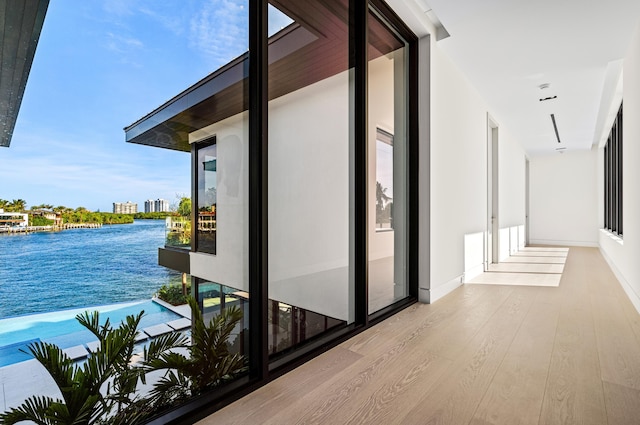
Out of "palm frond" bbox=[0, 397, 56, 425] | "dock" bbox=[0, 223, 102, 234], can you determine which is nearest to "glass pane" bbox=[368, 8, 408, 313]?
"dock" bbox=[0, 223, 102, 234]

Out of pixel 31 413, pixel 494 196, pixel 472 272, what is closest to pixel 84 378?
pixel 31 413

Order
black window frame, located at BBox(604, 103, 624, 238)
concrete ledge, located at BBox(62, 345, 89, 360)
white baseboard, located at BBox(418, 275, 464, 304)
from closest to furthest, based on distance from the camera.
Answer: concrete ledge, located at BBox(62, 345, 89, 360) → white baseboard, located at BBox(418, 275, 464, 304) → black window frame, located at BBox(604, 103, 624, 238)

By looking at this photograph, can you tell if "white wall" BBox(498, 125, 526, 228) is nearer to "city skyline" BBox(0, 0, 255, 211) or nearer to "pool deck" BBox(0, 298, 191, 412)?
"city skyline" BBox(0, 0, 255, 211)

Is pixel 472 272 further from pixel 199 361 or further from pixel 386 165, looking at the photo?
pixel 199 361

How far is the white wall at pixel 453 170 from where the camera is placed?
3.22 m

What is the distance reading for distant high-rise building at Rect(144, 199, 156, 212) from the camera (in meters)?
1.37

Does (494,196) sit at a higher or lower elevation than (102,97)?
lower

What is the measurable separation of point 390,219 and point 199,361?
74.8 inches

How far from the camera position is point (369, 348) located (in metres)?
2.10

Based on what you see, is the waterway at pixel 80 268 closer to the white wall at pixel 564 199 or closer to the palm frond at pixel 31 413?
the palm frond at pixel 31 413

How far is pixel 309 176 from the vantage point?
82.7 inches

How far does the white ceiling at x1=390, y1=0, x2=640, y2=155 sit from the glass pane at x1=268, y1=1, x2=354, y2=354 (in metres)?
1.02

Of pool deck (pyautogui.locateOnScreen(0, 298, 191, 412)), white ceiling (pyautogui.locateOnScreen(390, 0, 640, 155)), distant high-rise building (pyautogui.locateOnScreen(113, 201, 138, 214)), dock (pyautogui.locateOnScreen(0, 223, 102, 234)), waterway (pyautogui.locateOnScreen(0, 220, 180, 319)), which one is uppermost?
white ceiling (pyautogui.locateOnScreen(390, 0, 640, 155))

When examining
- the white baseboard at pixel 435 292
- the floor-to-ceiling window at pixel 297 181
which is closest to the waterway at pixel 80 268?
the floor-to-ceiling window at pixel 297 181
